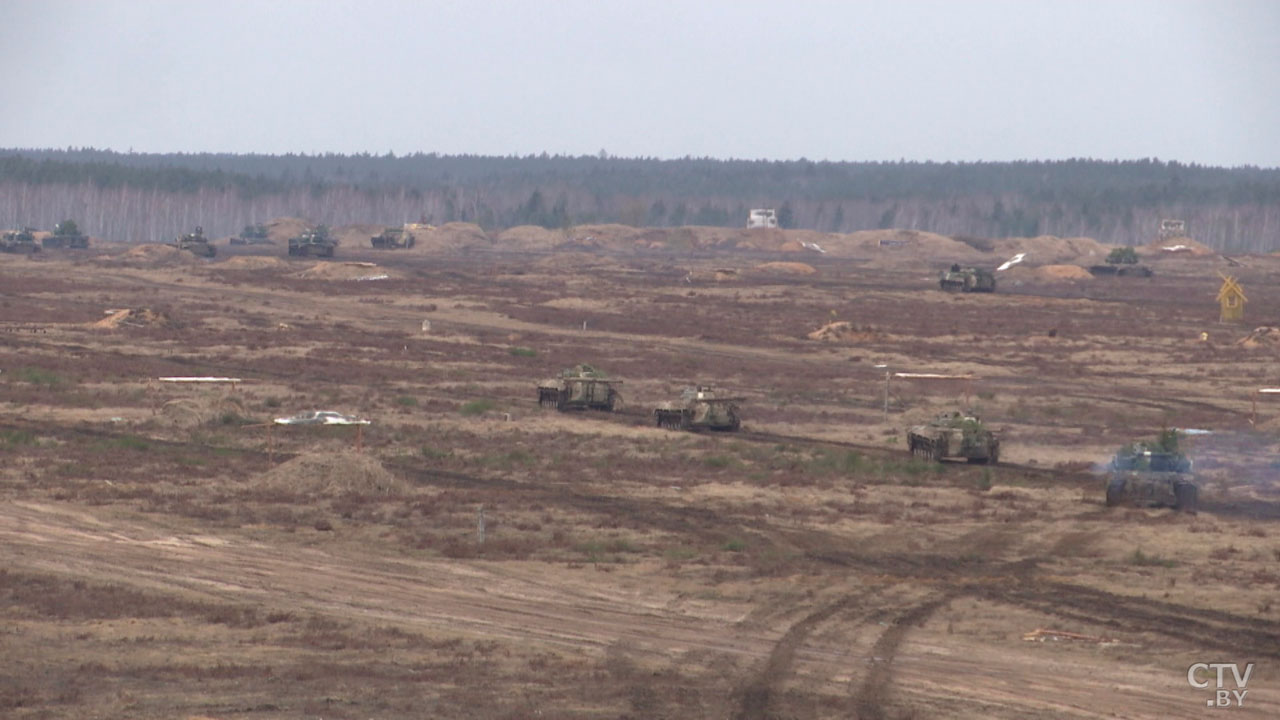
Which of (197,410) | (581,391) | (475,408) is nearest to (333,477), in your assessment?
(197,410)

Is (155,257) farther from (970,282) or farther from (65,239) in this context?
(970,282)

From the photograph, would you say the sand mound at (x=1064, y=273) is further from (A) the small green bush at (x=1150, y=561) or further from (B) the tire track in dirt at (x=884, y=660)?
(B) the tire track in dirt at (x=884, y=660)

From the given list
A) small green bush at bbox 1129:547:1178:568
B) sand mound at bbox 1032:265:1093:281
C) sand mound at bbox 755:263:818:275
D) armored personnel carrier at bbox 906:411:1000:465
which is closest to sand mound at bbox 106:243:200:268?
sand mound at bbox 755:263:818:275

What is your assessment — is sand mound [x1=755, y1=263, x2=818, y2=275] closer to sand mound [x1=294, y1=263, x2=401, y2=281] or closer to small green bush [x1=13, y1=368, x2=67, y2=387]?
sand mound [x1=294, y1=263, x2=401, y2=281]

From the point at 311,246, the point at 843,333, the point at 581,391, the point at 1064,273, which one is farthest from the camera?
the point at 1064,273

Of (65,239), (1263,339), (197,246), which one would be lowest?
(65,239)

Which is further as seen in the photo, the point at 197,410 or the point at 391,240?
the point at 391,240
